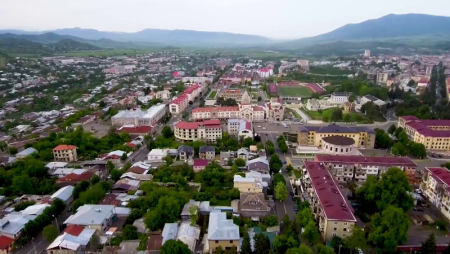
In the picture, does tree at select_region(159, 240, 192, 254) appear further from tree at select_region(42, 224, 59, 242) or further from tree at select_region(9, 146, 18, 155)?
tree at select_region(9, 146, 18, 155)

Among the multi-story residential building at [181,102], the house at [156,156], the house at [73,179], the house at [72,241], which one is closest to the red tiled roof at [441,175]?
the house at [156,156]

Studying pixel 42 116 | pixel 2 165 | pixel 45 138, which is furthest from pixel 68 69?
pixel 2 165

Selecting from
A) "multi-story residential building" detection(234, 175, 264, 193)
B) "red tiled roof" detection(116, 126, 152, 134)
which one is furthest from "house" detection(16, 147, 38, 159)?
"multi-story residential building" detection(234, 175, 264, 193)

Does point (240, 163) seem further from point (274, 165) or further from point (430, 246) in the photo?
point (430, 246)

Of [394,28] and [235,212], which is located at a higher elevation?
[394,28]

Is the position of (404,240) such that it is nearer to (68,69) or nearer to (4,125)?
(4,125)

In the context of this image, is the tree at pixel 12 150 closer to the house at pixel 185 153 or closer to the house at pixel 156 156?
the house at pixel 156 156
